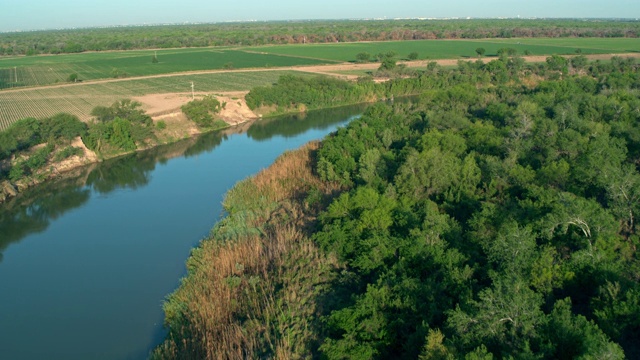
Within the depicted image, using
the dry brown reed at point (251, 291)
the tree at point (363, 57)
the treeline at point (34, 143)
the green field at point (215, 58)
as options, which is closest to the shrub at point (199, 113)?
the treeline at point (34, 143)

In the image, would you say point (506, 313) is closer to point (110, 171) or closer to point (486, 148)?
point (486, 148)

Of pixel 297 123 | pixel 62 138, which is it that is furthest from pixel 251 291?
pixel 297 123

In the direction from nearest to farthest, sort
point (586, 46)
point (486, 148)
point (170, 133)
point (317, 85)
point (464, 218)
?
point (464, 218) < point (486, 148) < point (170, 133) < point (317, 85) < point (586, 46)

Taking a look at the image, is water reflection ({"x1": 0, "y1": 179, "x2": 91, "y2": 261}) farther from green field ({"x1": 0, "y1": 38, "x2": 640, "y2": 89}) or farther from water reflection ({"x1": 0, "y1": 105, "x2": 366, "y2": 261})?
green field ({"x1": 0, "y1": 38, "x2": 640, "y2": 89})

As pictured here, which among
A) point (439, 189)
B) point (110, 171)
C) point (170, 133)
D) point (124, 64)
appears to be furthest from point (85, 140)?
point (124, 64)

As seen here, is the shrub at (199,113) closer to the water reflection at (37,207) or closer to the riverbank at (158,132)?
the riverbank at (158,132)

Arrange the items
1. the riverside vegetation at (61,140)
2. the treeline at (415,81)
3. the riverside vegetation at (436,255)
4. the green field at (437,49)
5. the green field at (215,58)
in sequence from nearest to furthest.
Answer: the riverside vegetation at (436,255), the riverside vegetation at (61,140), the treeline at (415,81), the green field at (215,58), the green field at (437,49)

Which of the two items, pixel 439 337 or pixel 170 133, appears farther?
pixel 170 133

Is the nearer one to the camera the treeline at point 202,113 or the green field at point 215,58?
the treeline at point 202,113
